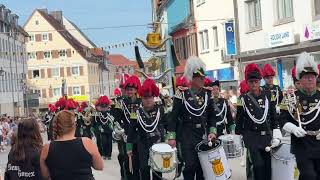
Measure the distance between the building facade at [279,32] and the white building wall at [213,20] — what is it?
312cm

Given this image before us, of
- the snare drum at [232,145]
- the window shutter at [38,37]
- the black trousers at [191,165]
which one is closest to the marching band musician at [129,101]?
the snare drum at [232,145]

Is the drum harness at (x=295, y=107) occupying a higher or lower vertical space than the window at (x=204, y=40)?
lower

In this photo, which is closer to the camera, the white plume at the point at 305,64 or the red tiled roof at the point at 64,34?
the white plume at the point at 305,64

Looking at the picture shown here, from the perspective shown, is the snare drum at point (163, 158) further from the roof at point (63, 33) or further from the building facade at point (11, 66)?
the roof at point (63, 33)

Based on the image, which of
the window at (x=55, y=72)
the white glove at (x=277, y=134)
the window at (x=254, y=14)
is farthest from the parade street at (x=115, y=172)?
the window at (x=55, y=72)

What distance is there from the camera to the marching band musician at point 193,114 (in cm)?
915

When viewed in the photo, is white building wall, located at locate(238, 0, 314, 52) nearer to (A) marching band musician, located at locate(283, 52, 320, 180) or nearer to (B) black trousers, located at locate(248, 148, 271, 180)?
(B) black trousers, located at locate(248, 148, 271, 180)

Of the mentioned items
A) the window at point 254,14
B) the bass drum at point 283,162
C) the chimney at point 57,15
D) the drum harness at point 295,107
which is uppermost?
the chimney at point 57,15

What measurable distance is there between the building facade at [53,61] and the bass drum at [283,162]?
3551 inches

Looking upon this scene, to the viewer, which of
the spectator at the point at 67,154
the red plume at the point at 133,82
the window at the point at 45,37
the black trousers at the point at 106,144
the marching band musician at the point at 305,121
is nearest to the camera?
the spectator at the point at 67,154

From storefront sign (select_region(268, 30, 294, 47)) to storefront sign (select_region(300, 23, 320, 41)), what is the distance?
2.69 feet

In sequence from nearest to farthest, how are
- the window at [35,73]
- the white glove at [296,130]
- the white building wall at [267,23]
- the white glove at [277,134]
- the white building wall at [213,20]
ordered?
the white glove at [296,130], the white glove at [277,134], the white building wall at [267,23], the white building wall at [213,20], the window at [35,73]

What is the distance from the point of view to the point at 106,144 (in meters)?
19.7

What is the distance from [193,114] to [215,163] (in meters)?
0.92
